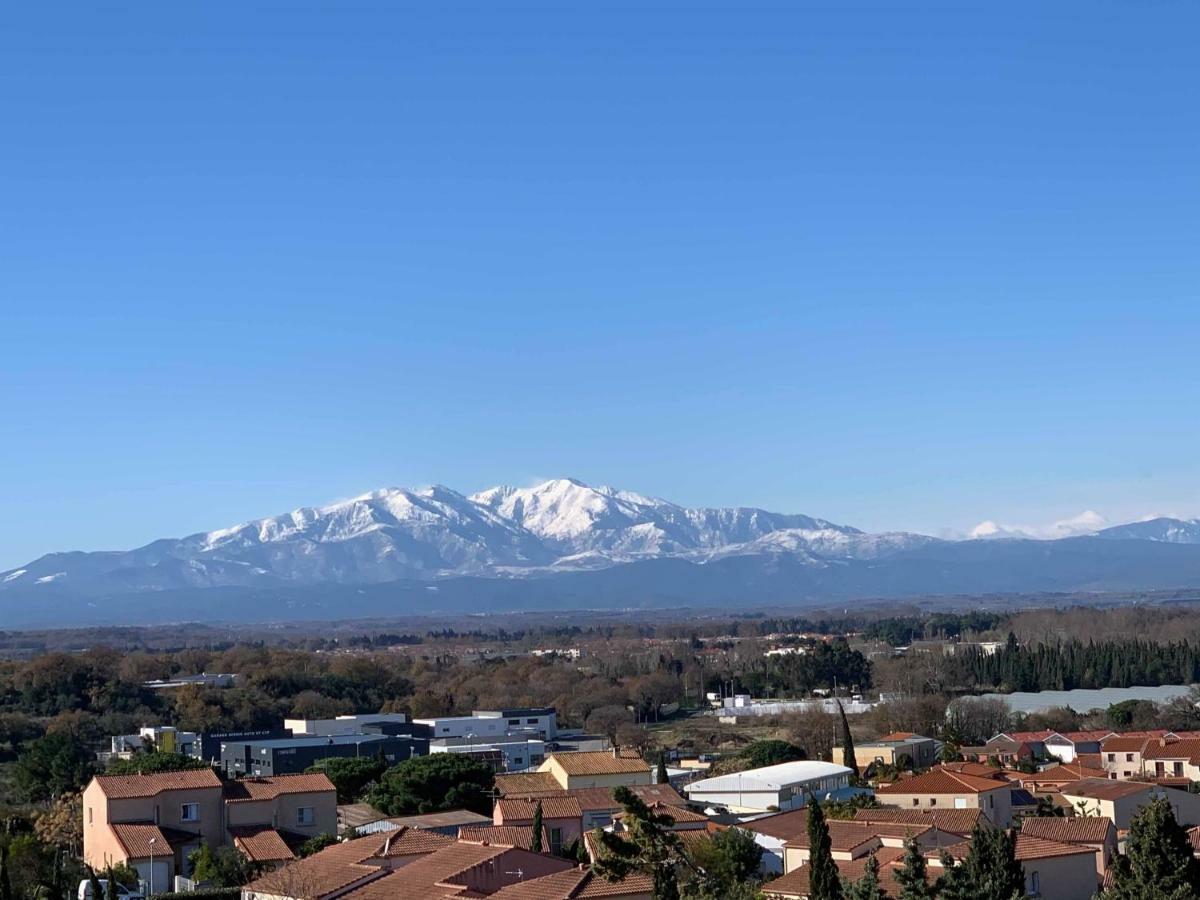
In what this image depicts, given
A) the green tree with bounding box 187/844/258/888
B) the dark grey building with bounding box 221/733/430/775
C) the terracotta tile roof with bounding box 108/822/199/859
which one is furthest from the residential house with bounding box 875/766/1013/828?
the dark grey building with bounding box 221/733/430/775

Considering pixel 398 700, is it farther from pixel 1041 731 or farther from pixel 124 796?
pixel 124 796

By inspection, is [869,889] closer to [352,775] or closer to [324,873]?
[324,873]

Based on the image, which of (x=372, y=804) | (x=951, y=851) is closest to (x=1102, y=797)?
(x=951, y=851)

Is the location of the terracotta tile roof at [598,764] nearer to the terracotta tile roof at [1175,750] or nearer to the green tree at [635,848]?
the terracotta tile roof at [1175,750]

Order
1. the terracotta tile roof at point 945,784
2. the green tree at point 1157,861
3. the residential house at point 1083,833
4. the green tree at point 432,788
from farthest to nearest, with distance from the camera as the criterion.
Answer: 1. the green tree at point 432,788
2. the terracotta tile roof at point 945,784
3. the residential house at point 1083,833
4. the green tree at point 1157,861

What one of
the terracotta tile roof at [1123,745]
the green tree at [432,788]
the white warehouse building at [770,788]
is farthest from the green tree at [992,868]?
the terracotta tile roof at [1123,745]

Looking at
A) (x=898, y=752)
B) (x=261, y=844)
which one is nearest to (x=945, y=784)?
(x=898, y=752)
